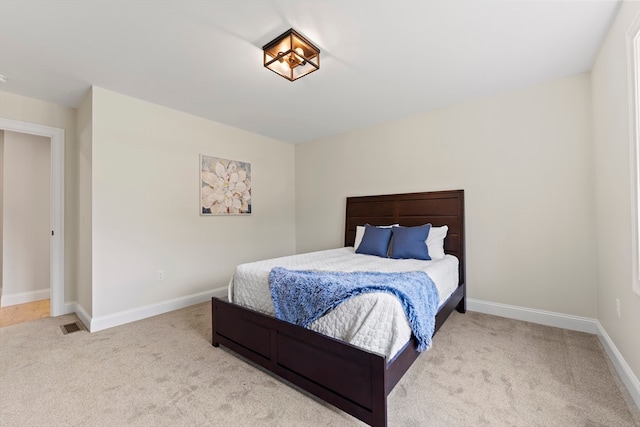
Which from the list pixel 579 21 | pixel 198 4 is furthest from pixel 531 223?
pixel 198 4

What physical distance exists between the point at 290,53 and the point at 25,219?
171 inches

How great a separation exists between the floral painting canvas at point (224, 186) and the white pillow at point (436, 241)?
2603 millimetres

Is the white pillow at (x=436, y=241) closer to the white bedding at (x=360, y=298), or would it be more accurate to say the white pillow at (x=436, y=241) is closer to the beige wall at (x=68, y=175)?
the white bedding at (x=360, y=298)

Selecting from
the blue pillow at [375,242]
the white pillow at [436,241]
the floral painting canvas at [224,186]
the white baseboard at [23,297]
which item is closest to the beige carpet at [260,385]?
the white pillow at [436,241]

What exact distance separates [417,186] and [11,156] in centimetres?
531


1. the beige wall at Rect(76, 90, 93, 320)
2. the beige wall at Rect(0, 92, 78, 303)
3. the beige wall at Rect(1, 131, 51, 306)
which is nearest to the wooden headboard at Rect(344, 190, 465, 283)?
the beige wall at Rect(76, 90, 93, 320)

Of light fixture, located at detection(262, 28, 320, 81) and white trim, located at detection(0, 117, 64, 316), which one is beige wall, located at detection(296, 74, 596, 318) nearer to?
light fixture, located at detection(262, 28, 320, 81)

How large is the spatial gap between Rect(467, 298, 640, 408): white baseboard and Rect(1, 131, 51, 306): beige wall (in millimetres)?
5686

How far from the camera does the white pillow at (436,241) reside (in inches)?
120

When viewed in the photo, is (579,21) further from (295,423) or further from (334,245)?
(334,245)

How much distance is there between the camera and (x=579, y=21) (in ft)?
6.40

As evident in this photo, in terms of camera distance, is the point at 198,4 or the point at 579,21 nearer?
the point at 198,4

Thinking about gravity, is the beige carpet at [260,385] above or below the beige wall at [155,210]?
below

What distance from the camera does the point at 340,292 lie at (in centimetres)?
174
